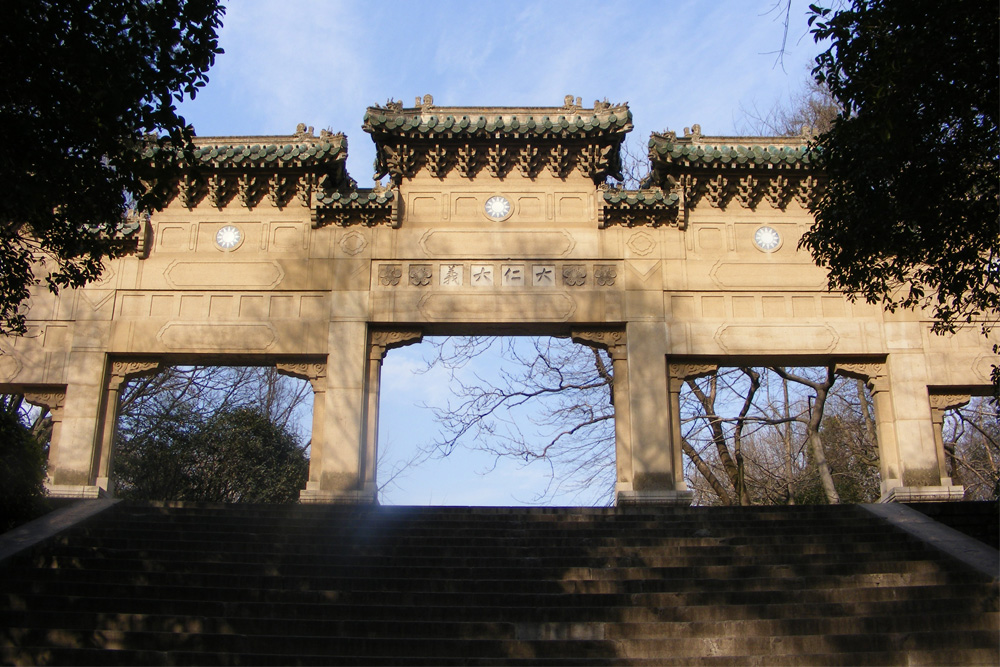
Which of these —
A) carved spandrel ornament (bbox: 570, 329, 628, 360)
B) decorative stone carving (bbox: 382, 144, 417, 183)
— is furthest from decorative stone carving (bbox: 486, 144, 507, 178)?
carved spandrel ornament (bbox: 570, 329, 628, 360)

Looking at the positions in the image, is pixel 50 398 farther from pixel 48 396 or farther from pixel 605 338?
pixel 605 338

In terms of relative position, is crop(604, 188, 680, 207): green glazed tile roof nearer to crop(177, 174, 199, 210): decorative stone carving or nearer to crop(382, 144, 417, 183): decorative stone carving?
crop(382, 144, 417, 183): decorative stone carving

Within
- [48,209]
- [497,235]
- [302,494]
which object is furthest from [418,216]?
[48,209]

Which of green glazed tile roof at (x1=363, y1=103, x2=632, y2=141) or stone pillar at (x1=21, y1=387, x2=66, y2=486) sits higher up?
green glazed tile roof at (x1=363, y1=103, x2=632, y2=141)

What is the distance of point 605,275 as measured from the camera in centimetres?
1513

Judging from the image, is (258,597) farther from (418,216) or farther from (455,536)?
(418,216)

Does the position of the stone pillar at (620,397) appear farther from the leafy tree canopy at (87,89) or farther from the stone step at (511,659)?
the leafy tree canopy at (87,89)

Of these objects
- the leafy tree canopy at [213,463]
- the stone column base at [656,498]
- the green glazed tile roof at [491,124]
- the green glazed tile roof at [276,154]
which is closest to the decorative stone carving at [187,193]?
the green glazed tile roof at [276,154]

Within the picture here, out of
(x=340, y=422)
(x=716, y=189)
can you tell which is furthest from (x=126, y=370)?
(x=716, y=189)

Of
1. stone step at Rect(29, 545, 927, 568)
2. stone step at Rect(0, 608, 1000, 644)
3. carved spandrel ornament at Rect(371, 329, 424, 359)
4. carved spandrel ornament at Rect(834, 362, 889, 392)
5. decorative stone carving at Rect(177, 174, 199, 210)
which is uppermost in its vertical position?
decorative stone carving at Rect(177, 174, 199, 210)

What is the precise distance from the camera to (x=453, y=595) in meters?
8.90

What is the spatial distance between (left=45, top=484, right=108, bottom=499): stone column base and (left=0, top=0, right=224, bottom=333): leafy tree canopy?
6.61 m

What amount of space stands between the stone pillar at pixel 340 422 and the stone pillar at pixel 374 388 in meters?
0.13

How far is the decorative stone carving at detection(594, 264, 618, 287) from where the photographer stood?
15094 mm
